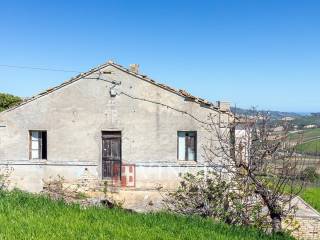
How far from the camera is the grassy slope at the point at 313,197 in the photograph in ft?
65.9

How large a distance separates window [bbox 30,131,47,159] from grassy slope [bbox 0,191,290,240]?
919cm

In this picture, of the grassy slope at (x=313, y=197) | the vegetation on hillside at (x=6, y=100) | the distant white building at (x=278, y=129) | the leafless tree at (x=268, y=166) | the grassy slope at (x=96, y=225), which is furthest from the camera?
the vegetation on hillside at (x=6, y=100)

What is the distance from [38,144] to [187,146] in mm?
6279

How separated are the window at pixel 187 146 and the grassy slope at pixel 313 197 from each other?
269 inches

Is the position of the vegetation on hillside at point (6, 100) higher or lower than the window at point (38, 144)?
higher

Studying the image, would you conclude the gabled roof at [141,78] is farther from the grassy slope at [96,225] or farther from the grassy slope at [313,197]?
the grassy slope at [96,225]

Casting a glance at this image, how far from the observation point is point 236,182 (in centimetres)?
1091

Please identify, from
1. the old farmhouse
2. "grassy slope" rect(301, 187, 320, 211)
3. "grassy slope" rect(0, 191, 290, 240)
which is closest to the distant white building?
"grassy slope" rect(0, 191, 290, 240)

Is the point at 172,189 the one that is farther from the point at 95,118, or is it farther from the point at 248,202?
the point at 248,202

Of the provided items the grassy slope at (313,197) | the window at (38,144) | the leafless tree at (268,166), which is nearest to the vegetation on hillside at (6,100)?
the window at (38,144)

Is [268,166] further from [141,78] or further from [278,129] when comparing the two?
[141,78]

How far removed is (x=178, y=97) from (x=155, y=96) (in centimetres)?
93

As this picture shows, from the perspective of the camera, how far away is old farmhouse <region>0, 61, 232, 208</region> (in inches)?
667

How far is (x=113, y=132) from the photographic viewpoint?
17.2 metres
